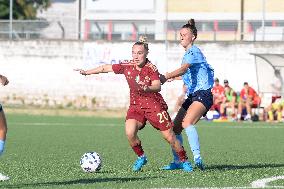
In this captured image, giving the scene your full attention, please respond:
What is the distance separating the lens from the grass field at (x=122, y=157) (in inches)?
485

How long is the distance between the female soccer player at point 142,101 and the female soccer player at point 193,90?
11.2 inches

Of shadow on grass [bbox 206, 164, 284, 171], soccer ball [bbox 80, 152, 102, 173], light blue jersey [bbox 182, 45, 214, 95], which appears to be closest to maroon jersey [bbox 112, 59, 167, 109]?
light blue jersey [bbox 182, 45, 214, 95]

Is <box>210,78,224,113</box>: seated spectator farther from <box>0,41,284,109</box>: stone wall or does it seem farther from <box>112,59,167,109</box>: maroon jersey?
<box>112,59,167,109</box>: maroon jersey

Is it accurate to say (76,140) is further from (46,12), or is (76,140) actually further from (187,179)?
(46,12)

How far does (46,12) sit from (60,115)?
35129 mm

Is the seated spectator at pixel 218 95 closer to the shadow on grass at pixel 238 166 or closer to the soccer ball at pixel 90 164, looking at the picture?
the shadow on grass at pixel 238 166

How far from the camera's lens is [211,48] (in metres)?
44.6

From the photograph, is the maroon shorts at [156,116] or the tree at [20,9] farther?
the tree at [20,9]

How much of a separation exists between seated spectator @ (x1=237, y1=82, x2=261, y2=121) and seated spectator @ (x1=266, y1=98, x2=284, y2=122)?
2.02 feet

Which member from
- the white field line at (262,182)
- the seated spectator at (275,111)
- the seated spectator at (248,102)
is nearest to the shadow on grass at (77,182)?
the white field line at (262,182)

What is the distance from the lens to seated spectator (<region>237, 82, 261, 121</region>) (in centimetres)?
3678

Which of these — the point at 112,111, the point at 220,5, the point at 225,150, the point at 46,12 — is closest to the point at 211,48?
the point at 112,111

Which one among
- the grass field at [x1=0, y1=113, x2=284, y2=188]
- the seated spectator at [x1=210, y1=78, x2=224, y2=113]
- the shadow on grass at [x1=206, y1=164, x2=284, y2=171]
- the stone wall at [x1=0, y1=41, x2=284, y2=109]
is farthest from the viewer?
the stone wall at [x1=0, y1=41, x2=284, y2=109]

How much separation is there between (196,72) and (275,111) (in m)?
22.8
